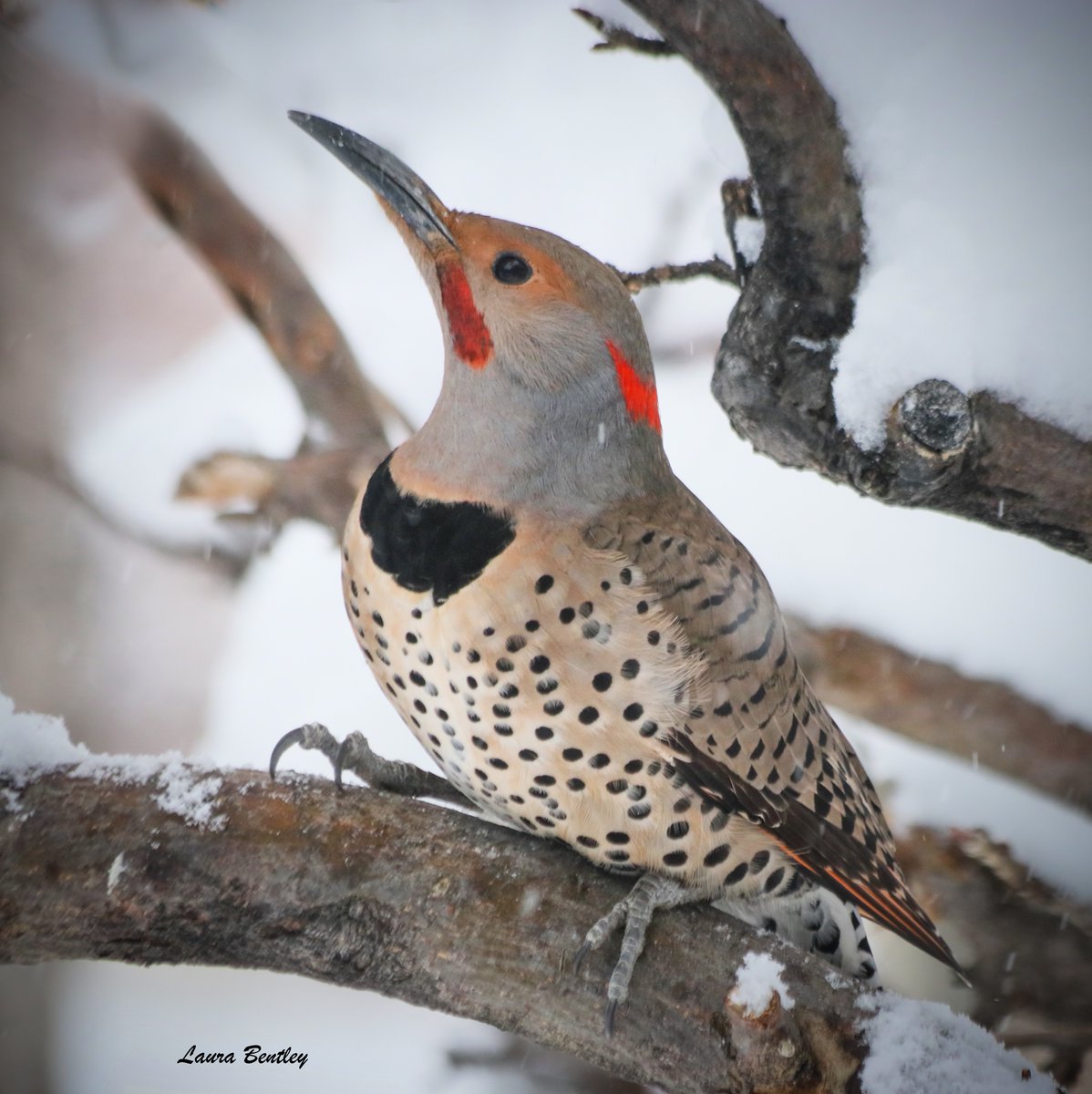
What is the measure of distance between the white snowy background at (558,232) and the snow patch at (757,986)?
99 centimetres

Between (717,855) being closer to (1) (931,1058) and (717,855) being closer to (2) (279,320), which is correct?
(1) (931,1058)

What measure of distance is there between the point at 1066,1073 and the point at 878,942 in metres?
0.48

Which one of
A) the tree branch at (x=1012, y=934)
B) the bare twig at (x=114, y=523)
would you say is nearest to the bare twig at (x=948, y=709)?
the tree branch at (x=1012, y=934)

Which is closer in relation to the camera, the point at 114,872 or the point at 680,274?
the point at 114,872

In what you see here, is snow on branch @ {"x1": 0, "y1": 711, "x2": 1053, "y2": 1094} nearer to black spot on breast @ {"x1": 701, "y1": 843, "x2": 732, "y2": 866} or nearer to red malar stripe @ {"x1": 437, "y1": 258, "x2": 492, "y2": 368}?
black spot on breast @ {"x1": 701, "y1": 843, "x2": 732, "y2": 866}

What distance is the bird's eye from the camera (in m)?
1.51

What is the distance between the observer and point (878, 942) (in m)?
2.49

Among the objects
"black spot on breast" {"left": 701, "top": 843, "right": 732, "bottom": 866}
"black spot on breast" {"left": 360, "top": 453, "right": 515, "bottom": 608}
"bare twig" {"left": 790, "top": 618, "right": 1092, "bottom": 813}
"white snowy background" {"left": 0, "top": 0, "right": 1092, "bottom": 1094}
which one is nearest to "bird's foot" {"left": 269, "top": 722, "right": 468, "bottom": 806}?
"black spot on breast" {"left": 360, "top": 453, "right": 515, "bottom": 608}

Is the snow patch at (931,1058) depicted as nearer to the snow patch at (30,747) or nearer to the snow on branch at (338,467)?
the snow on branch at (338,467)

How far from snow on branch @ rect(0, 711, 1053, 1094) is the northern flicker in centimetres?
8
